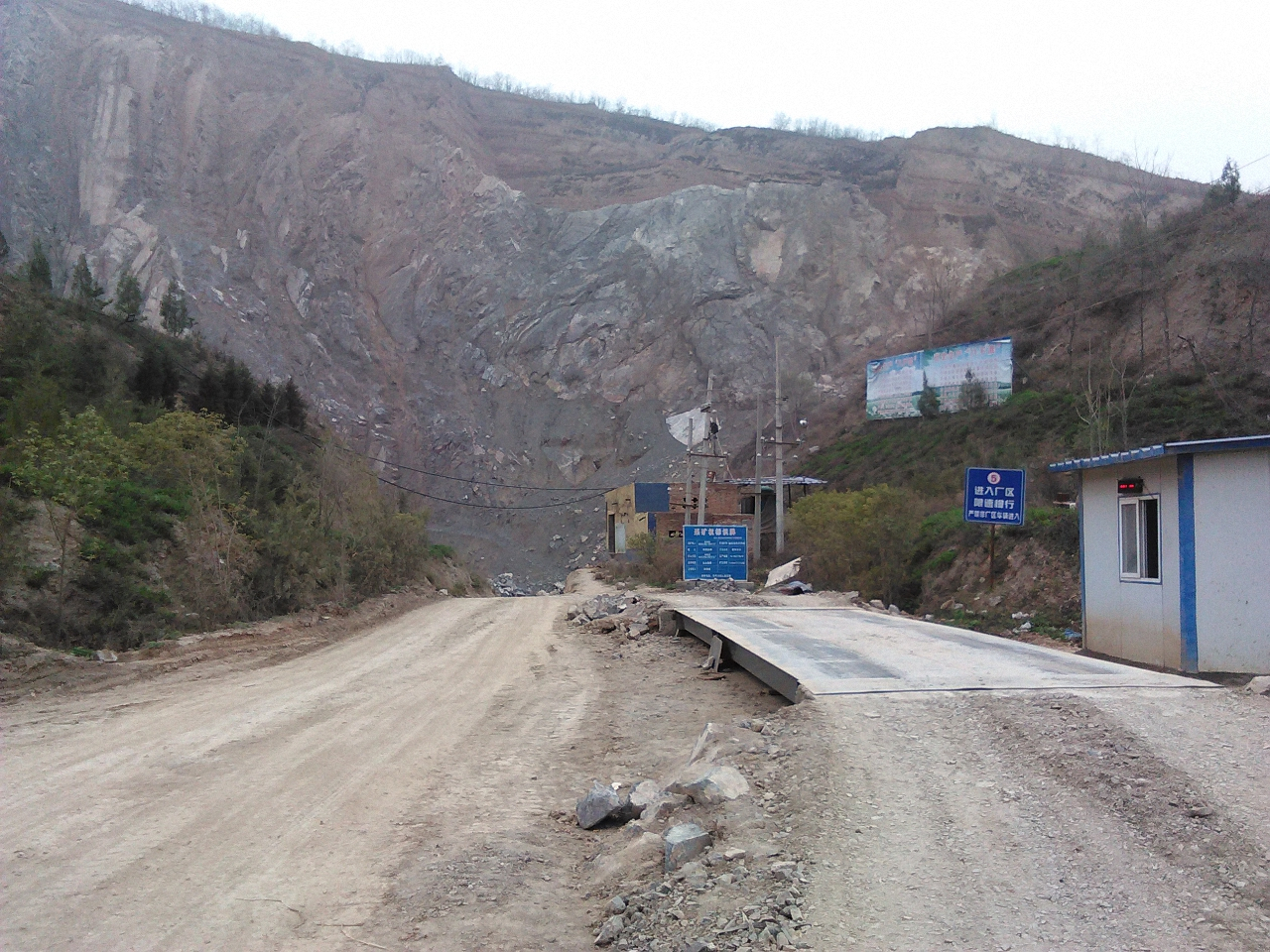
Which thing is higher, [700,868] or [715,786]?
[715,786]

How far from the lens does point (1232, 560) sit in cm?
1099

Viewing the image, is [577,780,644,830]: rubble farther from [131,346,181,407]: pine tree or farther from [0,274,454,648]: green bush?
[131,346,181,407]: pine tree

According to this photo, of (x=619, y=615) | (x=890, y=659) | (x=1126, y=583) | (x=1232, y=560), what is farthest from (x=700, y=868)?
(x=619, y=615)

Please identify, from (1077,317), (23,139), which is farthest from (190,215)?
(1077,317)

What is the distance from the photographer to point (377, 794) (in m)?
6.50

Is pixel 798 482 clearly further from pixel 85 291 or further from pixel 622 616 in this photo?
pixel 85 291

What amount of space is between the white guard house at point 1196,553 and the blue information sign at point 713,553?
14.1m

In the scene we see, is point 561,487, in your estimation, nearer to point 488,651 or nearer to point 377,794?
point 488,651

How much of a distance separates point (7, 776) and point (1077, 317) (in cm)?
4567

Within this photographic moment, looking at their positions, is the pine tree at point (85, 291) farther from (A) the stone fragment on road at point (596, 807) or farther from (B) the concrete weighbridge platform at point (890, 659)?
(A) the stone fragment on road at point (596, 807)

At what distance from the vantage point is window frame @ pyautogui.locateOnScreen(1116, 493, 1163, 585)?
12.0 m

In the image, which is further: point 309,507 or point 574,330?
point 574,330

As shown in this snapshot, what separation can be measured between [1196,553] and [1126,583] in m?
1.69

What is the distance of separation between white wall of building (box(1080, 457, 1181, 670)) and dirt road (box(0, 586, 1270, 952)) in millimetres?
4918
